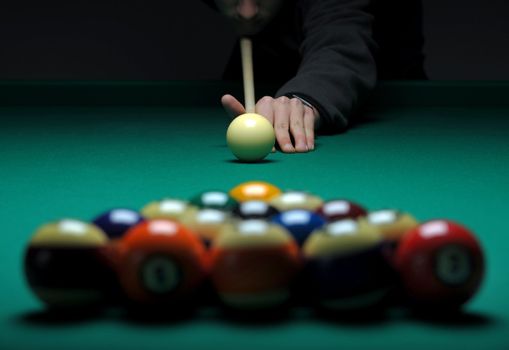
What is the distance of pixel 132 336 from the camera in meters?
1.14

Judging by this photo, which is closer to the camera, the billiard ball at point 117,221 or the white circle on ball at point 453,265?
the white circle on ball at point 453,265

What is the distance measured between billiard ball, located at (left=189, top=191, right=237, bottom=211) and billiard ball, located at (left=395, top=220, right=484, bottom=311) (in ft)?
1.31

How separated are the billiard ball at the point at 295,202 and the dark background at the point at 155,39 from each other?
178 inches

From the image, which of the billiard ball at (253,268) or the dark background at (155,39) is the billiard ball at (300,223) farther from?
the dark background at (155,39)

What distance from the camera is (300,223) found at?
4.48 ft

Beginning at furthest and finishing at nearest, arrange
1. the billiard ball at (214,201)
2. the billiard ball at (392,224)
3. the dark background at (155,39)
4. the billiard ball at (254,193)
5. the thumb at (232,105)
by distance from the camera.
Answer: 1. the dark background at (155,39)
2. the thumb at (232,105)
3. the billiard ball at (254,193)
4. the billiard ball at (214,201)
5. the billiard ball at (392,224)

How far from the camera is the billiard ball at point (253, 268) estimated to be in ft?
3.95

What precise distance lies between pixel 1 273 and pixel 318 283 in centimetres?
53

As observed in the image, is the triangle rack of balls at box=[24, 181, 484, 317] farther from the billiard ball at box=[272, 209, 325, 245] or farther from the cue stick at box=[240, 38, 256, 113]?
the cue stick at box=[240, 38, 256, 113]

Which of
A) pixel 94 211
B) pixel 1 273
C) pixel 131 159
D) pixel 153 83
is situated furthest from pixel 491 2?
pixel 1 273

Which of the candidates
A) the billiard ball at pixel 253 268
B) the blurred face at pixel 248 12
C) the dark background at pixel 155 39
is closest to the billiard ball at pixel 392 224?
the billiard ball at pixel 253 268

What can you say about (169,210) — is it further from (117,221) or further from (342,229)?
(342,229)

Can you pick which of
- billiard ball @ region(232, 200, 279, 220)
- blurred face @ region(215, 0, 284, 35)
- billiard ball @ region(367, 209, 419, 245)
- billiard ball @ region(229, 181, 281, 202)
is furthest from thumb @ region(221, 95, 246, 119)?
billiard ball @ region(367, 209, 419, 245)

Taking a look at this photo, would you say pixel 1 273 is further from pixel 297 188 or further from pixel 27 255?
pixel 297 188
